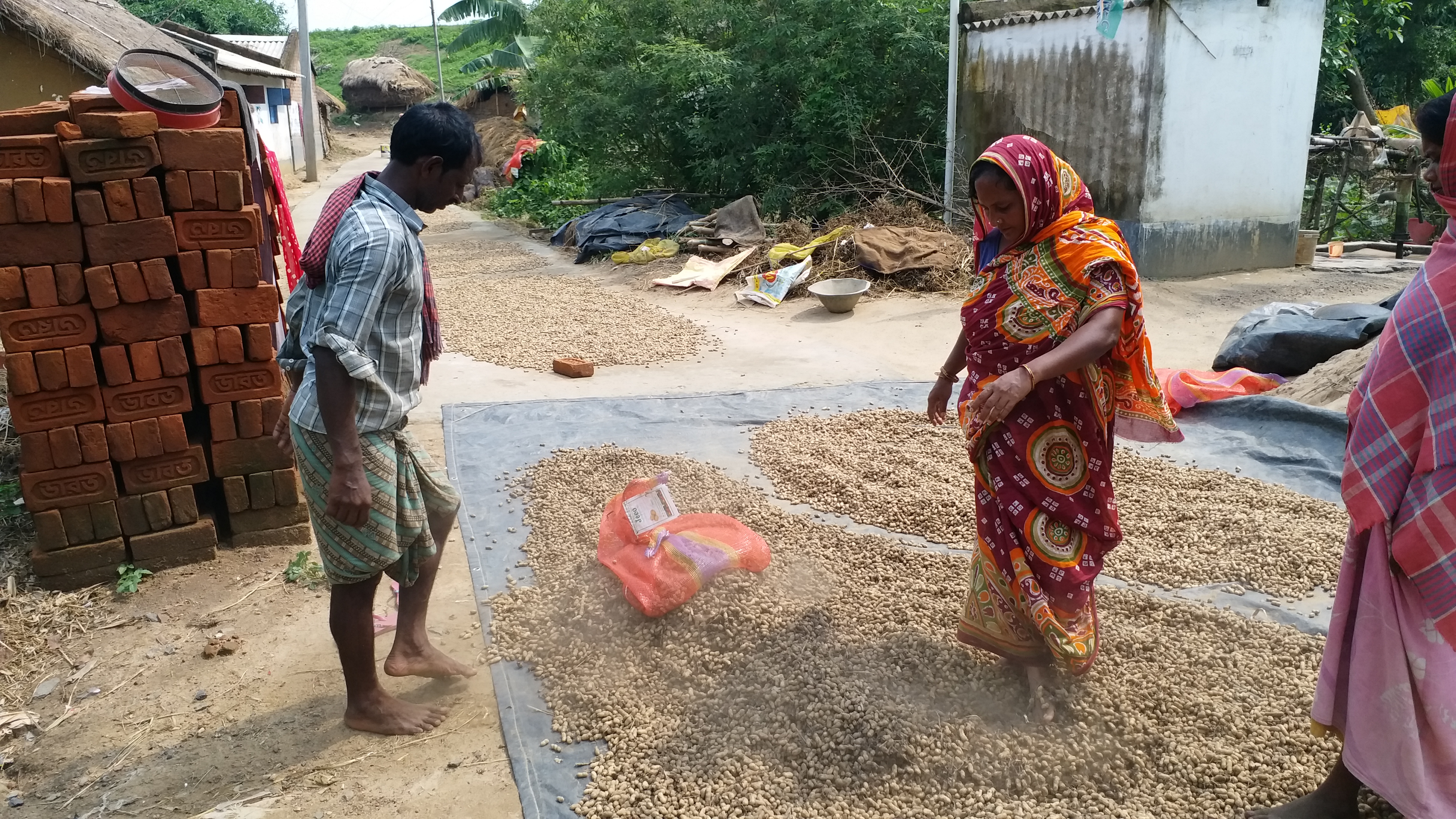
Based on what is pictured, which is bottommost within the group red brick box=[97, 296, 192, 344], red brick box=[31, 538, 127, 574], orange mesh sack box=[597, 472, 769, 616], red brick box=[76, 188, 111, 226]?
red brick box=[31, 538, 127, 574]

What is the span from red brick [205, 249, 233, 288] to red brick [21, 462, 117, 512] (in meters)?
0.69

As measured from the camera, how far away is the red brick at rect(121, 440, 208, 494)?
327 cm

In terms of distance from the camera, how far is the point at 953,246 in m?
8.52

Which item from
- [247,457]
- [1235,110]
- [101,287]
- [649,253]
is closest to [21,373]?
[101,287]

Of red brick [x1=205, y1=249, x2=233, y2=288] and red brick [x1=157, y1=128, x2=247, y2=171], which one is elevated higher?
red brick [x1=157, y1=128, x2=247, y2=171]

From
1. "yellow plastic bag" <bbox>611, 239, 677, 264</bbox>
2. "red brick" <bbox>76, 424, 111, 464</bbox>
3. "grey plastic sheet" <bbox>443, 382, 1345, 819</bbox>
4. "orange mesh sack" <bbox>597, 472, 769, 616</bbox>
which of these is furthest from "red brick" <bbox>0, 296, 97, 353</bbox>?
"yellow plastic bag" <bbox>611, 239, 677, 264</bbox>

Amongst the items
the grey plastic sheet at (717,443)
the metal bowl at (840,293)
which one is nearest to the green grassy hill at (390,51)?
the metal bowl at (840,293)

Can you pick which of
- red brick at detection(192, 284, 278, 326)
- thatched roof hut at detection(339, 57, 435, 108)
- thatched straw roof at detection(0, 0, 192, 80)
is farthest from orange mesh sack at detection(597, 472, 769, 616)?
thatched roof hut at detection(339, 57, 435, 108)

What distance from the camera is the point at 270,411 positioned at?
3.45m

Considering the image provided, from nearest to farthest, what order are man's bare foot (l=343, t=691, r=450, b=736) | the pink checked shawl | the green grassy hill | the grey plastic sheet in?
the pink checked shawl, man's bare foot (l=343, t=691, r=450, b=736), the grey plastic sheet, the green grassy hill

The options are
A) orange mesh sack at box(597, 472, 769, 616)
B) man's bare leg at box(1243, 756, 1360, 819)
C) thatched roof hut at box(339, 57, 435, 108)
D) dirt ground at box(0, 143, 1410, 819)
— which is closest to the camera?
man's bare leg at box(1243, 756, 1360, 819)

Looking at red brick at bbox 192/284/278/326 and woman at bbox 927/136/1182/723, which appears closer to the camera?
woman at bbox 927/136/1182/723

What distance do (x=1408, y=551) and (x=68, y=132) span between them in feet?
12.0

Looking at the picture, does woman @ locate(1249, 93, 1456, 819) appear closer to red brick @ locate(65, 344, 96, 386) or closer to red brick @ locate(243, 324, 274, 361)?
red brick @ locate(243, 324, 274, 361)
